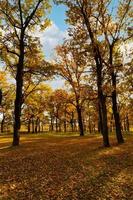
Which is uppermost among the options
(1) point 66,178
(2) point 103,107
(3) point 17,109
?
(3) point 17,109

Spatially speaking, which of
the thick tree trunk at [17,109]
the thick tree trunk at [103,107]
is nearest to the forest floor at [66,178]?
the thick tree trunk at [103,107]

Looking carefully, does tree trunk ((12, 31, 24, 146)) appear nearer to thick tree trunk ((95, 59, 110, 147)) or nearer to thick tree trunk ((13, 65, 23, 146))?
thick tree trunk ((13, 65, 23, 146))

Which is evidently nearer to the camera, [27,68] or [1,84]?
[27,68]

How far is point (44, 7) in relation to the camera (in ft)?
102

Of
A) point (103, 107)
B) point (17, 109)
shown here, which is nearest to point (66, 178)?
point (103, 107)

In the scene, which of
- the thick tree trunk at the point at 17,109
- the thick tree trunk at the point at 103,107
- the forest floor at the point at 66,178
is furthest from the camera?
the thick tree trunk at the point at 17,109

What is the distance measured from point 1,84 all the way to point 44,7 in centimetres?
4697

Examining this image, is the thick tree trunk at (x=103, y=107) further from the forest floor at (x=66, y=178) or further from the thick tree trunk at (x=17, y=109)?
the thick tree trunk at (x=17, y=109)

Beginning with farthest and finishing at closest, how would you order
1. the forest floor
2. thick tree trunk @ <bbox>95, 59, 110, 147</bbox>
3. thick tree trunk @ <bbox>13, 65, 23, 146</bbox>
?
thick tree trunk @ <bbox>13, 65, 23, 146</bbox>, thick tree trunk @ <bbox>95, 59, 110, 147</bbox>, the forest floor

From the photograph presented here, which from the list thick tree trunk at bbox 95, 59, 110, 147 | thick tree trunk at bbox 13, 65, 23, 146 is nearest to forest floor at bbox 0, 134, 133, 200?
thick tree trunk at bbox 95, 59, 110, 147

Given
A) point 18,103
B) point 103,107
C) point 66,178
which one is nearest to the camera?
point 66,178

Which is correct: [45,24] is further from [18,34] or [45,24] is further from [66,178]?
[66,178]

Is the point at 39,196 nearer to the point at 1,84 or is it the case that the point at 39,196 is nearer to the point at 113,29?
the point at 113,29

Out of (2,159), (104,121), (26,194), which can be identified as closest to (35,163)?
(2,159)
